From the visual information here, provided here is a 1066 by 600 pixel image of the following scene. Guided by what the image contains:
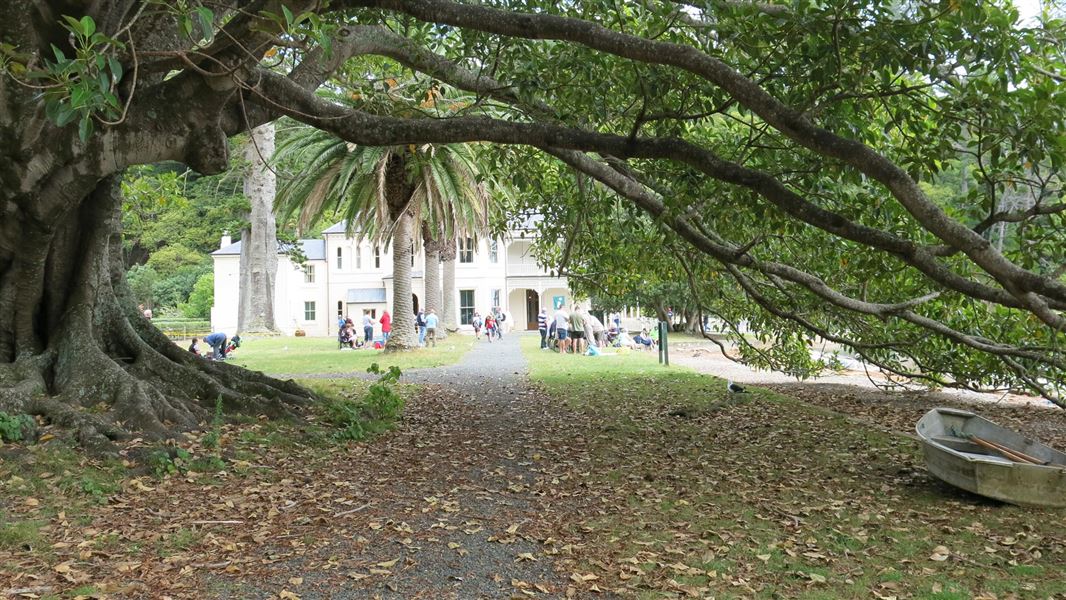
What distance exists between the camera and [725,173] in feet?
23.1

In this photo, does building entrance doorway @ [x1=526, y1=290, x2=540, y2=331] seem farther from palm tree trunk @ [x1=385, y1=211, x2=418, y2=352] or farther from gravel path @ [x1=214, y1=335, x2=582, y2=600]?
gravel path @ [x1=214, y1=335, x2=582, y2=600]

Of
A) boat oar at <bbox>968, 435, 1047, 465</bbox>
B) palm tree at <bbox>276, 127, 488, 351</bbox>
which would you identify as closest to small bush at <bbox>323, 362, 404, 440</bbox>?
boat oar at <bbox>968, 435, 1047, 465</bbox>

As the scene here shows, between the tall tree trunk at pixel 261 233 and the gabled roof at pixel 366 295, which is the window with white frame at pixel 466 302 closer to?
the gabled roof at pixel 366 295

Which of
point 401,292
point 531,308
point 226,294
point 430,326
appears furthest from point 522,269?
point 401,292

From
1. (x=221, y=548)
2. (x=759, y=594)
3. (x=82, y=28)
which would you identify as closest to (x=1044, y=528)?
(x=759, y=594)

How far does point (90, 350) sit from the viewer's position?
26.7 ft

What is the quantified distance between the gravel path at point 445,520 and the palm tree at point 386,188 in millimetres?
11057

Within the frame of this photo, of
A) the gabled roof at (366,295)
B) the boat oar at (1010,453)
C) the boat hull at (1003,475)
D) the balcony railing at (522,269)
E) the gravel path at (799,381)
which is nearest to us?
the boat hull at (1003,475)

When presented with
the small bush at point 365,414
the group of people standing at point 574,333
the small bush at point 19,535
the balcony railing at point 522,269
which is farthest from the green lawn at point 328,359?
the balcony railing at point 522,269

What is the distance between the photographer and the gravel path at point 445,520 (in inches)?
178

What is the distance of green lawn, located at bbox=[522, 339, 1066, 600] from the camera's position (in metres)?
4.70

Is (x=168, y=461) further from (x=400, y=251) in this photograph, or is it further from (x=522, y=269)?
(x=522, y=269)

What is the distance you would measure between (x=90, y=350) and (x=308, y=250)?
45.4 metres

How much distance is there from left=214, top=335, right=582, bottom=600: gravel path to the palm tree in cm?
1106
